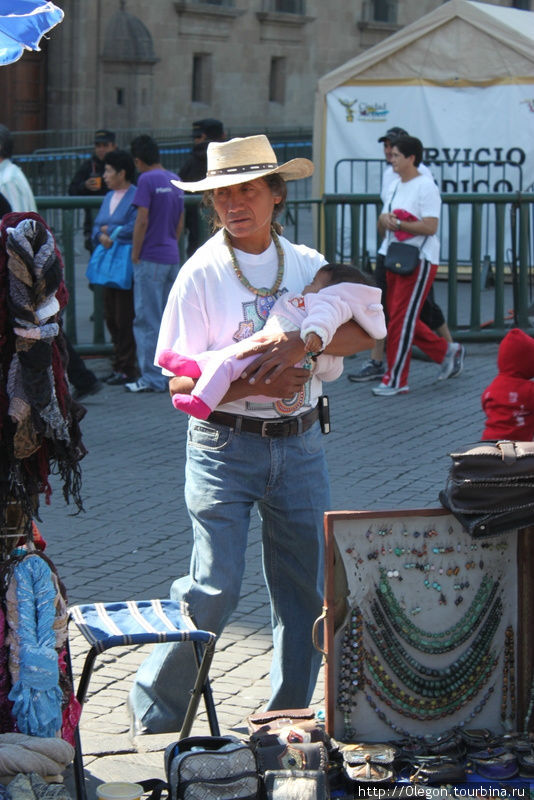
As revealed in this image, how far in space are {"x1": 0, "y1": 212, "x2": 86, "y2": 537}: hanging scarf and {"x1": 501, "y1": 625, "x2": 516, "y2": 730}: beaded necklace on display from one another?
1468 mm

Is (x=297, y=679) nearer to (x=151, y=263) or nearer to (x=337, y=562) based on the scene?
(x=337, y=562)

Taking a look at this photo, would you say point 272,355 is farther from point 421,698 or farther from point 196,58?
point 196,58

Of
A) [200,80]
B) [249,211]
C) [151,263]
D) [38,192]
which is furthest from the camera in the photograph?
[200,80]

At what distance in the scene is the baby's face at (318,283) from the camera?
397 centimetres

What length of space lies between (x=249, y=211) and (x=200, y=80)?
99.1 feet

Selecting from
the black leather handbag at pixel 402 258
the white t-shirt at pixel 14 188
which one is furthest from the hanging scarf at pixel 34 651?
the black leather handbag at pixel 402 258

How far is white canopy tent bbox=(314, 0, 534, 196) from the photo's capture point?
48.7 ft

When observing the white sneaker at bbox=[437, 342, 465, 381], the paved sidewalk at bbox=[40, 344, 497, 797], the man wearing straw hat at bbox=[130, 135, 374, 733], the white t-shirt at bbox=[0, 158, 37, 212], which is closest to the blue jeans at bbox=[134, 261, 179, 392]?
the paved sidewalk at bbox=[40, 344, 497, 797]

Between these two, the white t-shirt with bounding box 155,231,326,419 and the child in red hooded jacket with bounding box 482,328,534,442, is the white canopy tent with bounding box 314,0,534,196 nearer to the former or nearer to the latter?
the child in red hooded jacket with bounding box 482,328,534,442

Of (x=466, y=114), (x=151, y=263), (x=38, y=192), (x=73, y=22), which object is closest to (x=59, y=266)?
(x=151, y=263)

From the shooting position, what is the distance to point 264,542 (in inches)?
165

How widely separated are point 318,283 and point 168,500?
3.49 m

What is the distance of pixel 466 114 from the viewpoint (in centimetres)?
1523

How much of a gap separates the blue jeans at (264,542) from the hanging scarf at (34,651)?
0.52 metres
